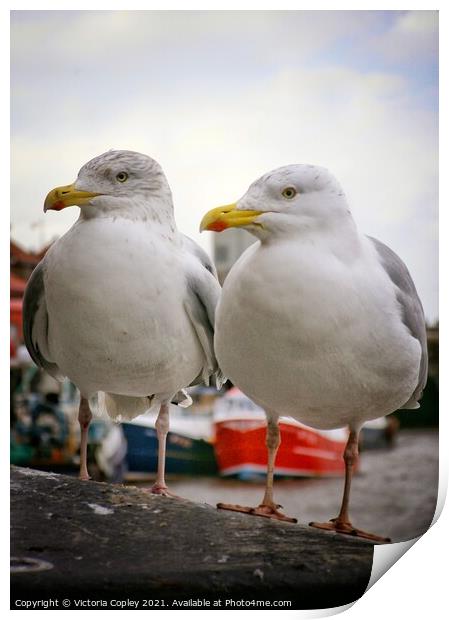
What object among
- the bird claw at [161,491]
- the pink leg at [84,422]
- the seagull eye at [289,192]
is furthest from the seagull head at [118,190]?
the bird claw at [161,491]

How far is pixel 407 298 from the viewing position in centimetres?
239

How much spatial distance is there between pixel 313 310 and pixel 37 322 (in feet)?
1.90

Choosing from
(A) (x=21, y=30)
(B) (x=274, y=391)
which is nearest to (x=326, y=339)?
(B) (x=274, y=391)

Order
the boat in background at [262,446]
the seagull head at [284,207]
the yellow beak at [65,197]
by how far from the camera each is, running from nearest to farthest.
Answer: the seagull head at [284,207], the yellow beak at [65,197], the boat in background at [262,446]

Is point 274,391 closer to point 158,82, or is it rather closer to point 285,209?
point 285,209

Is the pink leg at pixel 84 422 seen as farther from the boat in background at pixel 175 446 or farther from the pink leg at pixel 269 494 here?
the pink leg at pixel 269 494

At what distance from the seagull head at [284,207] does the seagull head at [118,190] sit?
5.6 inches

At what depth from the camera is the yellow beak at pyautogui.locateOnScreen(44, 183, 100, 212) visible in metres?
2.35

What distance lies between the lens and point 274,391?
7.78ft

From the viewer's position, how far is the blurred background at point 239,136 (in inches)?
95.7

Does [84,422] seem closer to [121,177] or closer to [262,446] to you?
[262,446]

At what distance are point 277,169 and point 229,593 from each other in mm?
841

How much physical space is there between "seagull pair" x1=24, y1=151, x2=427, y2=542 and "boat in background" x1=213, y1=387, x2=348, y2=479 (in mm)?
21

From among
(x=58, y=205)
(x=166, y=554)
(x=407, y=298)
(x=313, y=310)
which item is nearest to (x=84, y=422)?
(x=166, y=554)
